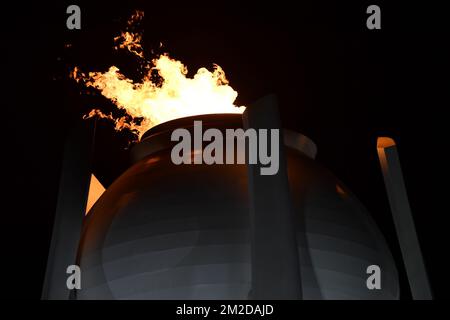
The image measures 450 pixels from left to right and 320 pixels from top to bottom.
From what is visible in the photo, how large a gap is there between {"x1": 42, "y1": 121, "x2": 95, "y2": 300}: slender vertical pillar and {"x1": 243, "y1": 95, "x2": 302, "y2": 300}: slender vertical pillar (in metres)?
4.69

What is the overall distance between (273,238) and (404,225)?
6.04m

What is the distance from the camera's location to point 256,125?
18.6 meters

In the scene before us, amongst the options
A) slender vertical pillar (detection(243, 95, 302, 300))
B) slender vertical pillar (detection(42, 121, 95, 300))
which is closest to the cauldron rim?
slender vertical pillar (detection(42, 121, 95, 300))

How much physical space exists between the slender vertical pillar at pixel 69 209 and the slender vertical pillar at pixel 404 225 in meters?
7.94

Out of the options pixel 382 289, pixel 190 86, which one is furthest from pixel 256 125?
pixel 190 86

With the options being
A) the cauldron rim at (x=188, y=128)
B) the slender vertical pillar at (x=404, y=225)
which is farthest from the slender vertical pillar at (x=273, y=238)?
the slender vertical pillar at (x=404, y=225)

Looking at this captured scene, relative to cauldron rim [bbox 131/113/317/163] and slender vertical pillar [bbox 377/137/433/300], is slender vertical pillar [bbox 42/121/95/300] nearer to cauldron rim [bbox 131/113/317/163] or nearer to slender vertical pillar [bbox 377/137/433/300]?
cauldron rim [bbox 131/113/317/163]

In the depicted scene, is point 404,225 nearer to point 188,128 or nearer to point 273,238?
point 273,238

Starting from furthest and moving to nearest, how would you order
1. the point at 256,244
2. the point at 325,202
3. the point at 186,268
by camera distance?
the point at 325,202, the point at 186,268, the point at 256,244

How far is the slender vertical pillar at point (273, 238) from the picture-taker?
15742mm

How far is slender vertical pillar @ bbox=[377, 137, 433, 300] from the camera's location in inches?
824

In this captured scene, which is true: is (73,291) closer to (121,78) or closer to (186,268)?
(186,268)

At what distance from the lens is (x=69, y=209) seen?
19.7 m

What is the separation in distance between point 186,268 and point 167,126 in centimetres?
517
